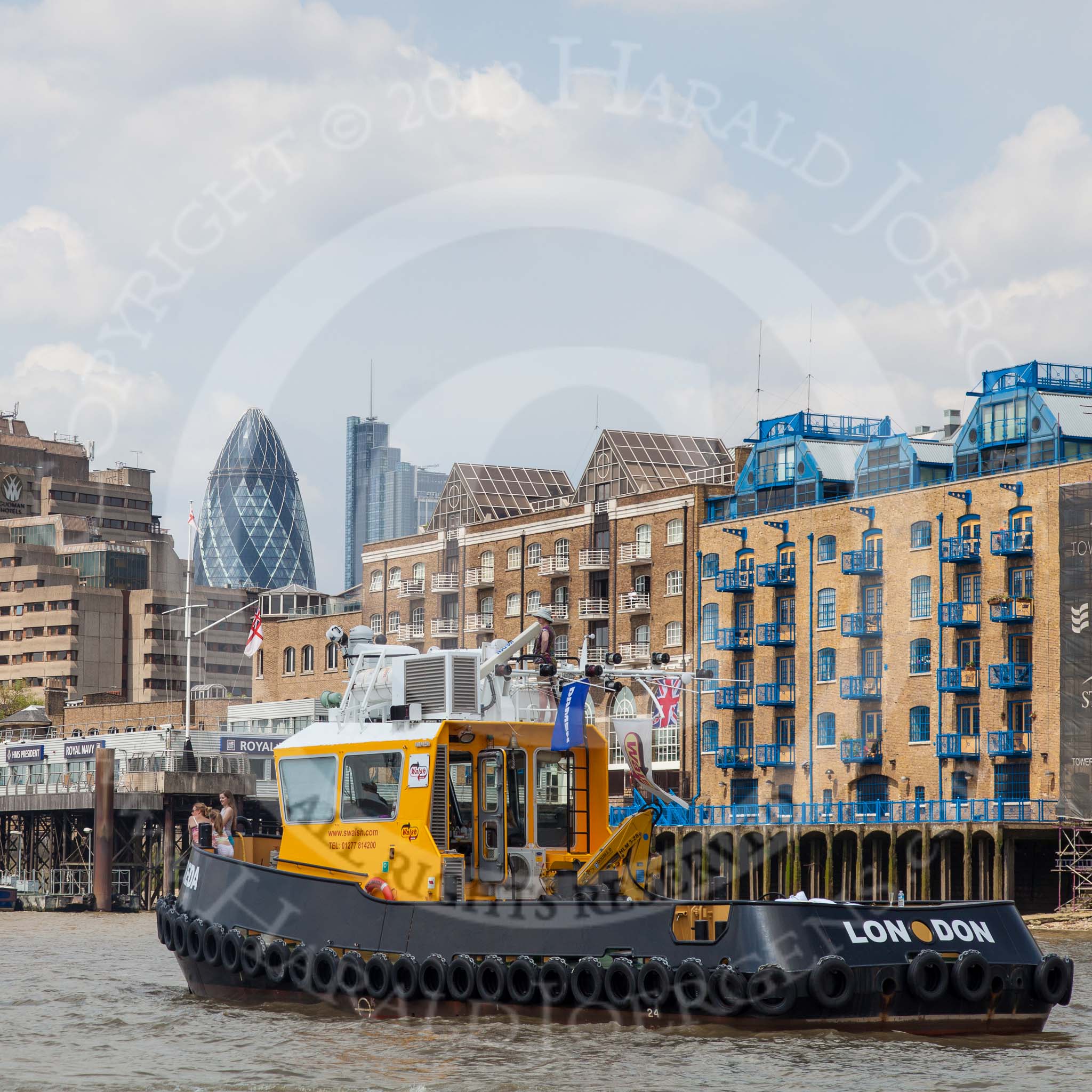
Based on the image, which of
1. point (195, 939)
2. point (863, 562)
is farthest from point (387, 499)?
point (195, 939)

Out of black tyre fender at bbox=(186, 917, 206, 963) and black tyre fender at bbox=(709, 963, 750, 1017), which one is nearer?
black tyre fender at bbox=(709, 963, 750, 1017)

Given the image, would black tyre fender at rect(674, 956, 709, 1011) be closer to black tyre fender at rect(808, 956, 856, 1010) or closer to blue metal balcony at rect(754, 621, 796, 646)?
black tyre fender at rect(808, 956, 856, 1010)

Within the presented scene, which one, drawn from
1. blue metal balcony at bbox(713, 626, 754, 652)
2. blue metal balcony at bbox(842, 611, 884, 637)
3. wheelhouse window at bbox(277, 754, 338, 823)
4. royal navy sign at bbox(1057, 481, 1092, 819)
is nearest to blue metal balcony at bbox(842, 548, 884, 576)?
blue metal balcony at bbox(842, 611, 884, 637)

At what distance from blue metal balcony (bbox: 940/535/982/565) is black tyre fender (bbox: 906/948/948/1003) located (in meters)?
46.4

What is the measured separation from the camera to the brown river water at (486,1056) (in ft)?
67.4

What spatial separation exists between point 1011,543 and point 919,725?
312 inches

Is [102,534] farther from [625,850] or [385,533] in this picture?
[625,850]

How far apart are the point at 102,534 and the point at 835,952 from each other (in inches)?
5949

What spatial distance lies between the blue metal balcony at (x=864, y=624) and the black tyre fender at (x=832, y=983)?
50.8 meters

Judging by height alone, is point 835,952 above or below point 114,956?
above

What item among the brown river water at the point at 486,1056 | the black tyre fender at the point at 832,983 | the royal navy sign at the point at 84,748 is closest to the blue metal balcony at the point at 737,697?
the royal navy sign at the point at 84,748

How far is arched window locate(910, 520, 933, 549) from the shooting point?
229ft

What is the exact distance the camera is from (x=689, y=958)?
2248 cm

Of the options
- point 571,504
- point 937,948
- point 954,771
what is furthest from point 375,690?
point 571,504
